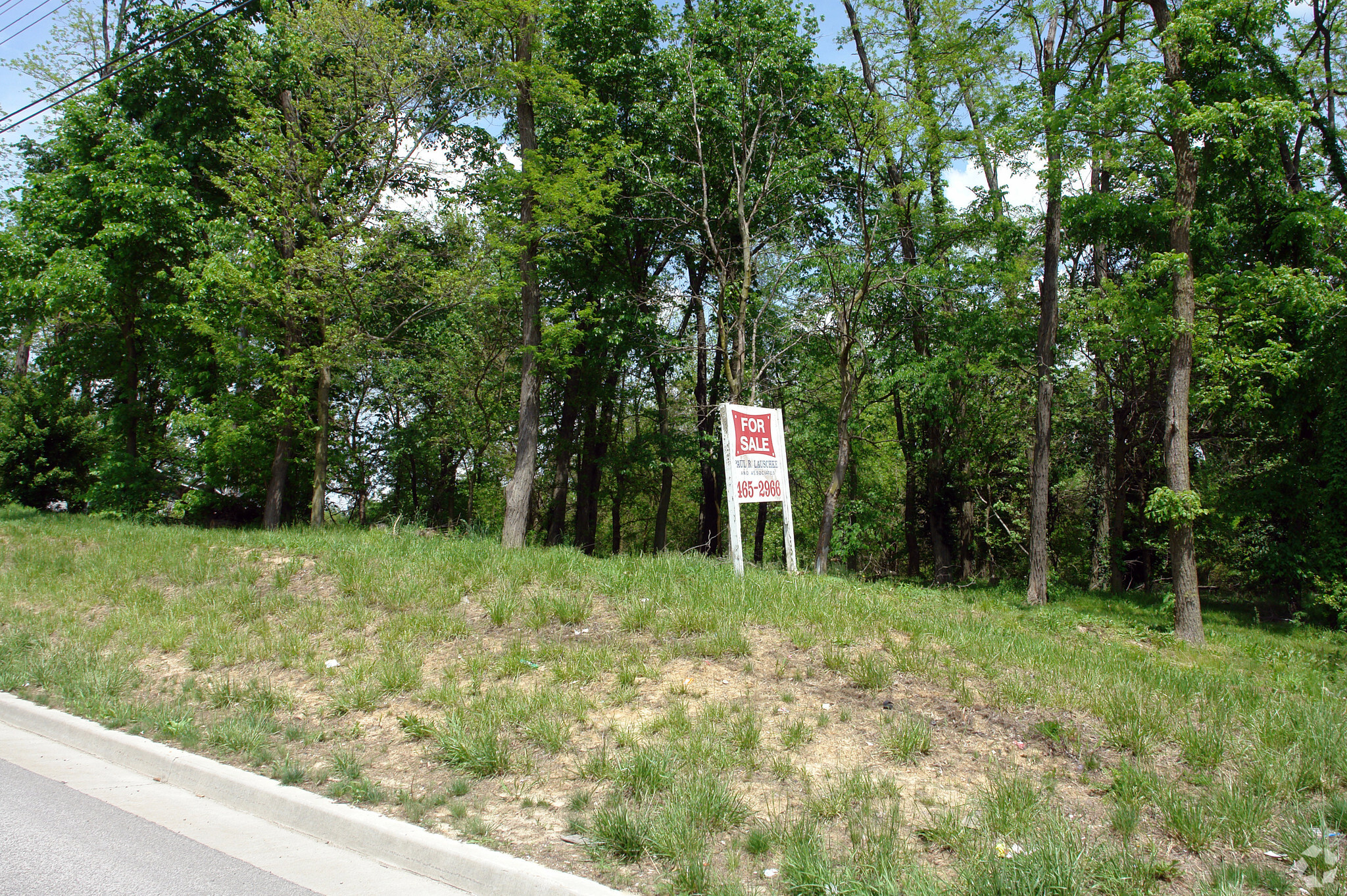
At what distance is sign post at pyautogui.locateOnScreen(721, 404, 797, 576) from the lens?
385 inches

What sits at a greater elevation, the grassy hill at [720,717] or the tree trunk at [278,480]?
the tree trunk at [278,480]

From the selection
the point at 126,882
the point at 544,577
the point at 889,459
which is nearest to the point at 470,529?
the point at 544,577

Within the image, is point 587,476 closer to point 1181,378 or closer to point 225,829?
point 1181,378

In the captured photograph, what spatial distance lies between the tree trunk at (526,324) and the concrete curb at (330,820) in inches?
333

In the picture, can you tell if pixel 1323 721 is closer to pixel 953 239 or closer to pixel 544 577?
pixel 544 577

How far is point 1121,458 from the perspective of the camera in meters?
20.8

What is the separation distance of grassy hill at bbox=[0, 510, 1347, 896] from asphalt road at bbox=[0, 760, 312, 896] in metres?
0.86

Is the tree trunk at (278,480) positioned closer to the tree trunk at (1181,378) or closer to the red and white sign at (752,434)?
the red and white sign at (752,434)

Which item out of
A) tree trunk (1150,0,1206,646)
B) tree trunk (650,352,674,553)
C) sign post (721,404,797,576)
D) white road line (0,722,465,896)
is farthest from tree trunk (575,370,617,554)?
white road line (0,722,465,896)

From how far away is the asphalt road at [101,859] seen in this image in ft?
12.8

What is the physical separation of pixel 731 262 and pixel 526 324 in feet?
19.2

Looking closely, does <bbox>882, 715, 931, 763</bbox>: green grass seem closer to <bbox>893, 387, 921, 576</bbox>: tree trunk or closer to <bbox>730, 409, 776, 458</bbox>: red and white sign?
<bbox>730, 409, 776, 458</bbox>: red and white sign

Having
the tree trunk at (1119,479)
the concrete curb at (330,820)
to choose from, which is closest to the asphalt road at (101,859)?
the concrete curb at (330,820)

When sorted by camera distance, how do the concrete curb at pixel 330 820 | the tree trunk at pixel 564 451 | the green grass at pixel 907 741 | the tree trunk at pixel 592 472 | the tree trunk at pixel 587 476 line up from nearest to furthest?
the concrete curb at pixel 330 820 < the green grass at pixel 907 741 < the tree trunk at pixel 564 451 < the tree trunk at pixel 592 472 < the tree trunk at pixel 587 476
